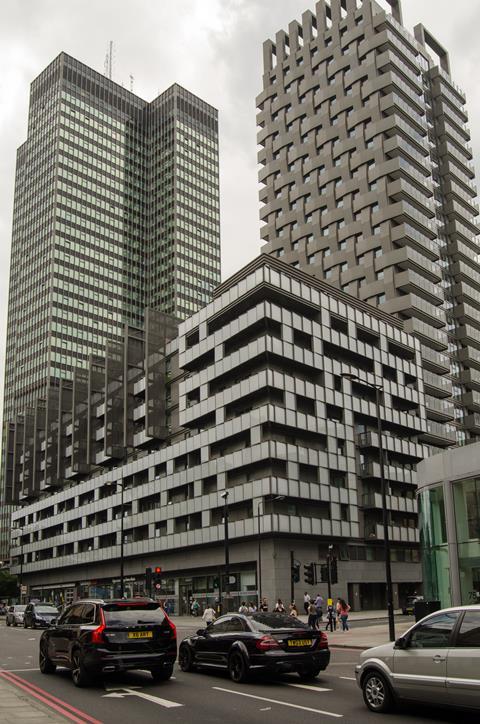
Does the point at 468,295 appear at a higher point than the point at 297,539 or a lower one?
higher

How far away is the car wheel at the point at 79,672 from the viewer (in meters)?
14.0

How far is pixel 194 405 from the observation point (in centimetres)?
6116

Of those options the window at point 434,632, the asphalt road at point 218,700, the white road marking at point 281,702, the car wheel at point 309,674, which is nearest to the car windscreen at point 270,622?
the car wheel at point 309,674

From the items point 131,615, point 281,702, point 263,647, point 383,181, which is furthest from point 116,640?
point 383,181

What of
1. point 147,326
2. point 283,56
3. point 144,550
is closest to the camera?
point 144,550

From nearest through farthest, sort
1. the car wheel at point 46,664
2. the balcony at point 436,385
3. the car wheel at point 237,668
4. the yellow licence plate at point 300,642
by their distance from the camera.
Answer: the car wheel at point 237,668
the yellow licence plate at point 300,642
the car wheel at point 46,664
the balcony at point 436,385

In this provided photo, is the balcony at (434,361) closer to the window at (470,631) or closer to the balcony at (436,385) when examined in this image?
the balcony at (436,385)

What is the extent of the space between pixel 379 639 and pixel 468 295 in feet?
220

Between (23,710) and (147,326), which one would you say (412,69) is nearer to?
(147,326)

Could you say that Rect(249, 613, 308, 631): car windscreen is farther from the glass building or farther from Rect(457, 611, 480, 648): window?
the glass building

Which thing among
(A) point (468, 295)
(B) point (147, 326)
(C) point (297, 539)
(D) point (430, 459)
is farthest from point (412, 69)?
(D) point (430, 459)

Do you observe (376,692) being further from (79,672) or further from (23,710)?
(79,672)

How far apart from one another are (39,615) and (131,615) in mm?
33018

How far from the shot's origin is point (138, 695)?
1295 centimetres
